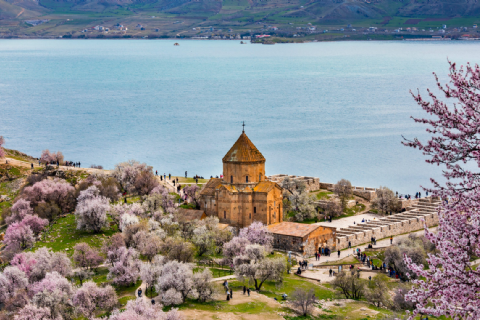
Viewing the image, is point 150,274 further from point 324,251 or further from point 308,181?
point 308,181

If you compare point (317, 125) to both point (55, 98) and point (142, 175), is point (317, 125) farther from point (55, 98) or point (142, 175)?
point (55, 98)

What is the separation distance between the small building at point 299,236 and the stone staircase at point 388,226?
1.00 m

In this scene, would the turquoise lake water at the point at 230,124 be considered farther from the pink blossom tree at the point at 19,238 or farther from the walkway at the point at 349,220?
the pink blossom tree at the point at 19,238

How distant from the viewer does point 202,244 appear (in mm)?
49875

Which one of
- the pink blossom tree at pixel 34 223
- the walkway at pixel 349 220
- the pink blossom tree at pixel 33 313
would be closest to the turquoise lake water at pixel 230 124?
the walkway at pixel 349 220

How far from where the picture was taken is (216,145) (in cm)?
10731

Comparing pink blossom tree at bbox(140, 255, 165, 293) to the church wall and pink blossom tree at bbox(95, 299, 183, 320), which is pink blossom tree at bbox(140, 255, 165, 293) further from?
the church wall

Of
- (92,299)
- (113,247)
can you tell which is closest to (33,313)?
(92,299)

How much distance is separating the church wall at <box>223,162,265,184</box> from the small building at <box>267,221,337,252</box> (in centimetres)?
486

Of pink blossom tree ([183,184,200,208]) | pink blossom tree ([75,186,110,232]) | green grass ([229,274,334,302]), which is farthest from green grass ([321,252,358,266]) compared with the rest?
pink blossom tree ([75,186,110,232])

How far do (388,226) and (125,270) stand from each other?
2730cm

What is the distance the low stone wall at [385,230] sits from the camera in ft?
182

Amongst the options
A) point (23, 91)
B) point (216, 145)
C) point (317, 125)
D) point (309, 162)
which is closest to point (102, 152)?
point (216, 145)

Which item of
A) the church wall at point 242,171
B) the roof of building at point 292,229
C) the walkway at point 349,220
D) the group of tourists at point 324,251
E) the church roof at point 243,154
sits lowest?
the group of tourists at point 324,251
